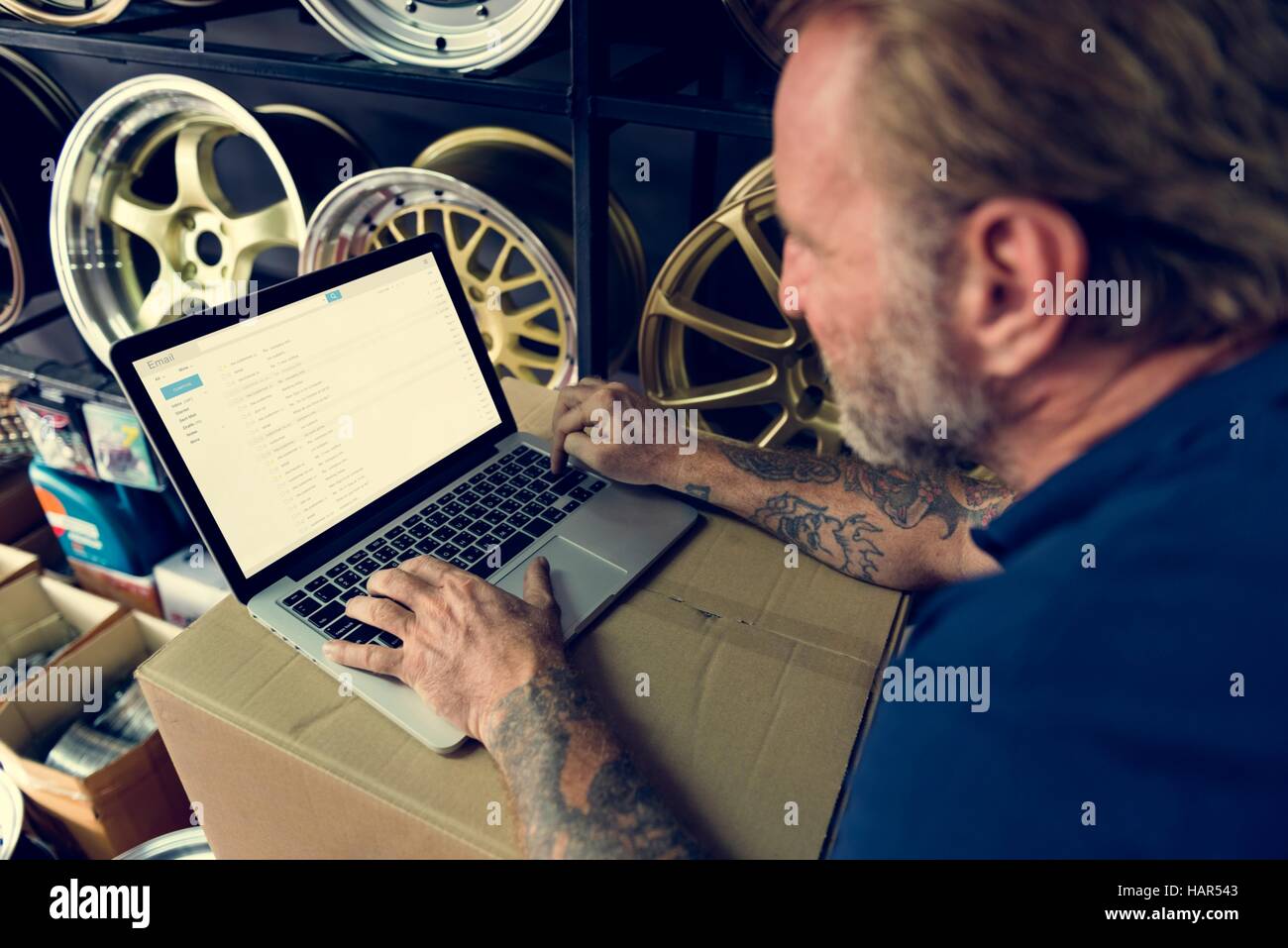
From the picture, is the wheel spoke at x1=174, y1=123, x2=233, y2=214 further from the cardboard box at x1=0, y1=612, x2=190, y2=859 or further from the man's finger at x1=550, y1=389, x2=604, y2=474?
the man's finger at x1=550, y1=389, x2=604, y2=474

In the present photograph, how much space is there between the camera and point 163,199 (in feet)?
5.10

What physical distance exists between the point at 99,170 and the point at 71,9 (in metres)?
0.24

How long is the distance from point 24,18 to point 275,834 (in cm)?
123

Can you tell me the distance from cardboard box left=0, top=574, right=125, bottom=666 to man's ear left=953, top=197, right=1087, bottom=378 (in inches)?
56.7

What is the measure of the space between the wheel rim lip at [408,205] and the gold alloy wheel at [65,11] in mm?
356

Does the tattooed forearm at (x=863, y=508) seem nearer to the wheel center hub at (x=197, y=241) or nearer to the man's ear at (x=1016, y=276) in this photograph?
the man's ear at (x=1016, y=276)

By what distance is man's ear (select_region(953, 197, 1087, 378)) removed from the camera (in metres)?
0.52

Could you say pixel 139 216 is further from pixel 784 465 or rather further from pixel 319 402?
pixel 784 465

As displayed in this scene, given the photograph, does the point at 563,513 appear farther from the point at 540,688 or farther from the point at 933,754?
the point at 933,754

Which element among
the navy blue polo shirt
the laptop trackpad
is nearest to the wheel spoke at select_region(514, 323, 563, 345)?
the laptop trackpad

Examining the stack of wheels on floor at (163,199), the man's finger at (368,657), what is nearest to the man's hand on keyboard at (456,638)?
the man's finger at (368,657)

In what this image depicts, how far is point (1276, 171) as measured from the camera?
53cm

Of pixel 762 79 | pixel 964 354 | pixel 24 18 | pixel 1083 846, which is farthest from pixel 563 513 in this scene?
pixel 24 18

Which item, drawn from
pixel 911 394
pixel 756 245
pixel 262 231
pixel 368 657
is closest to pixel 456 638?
pixel 368 657
